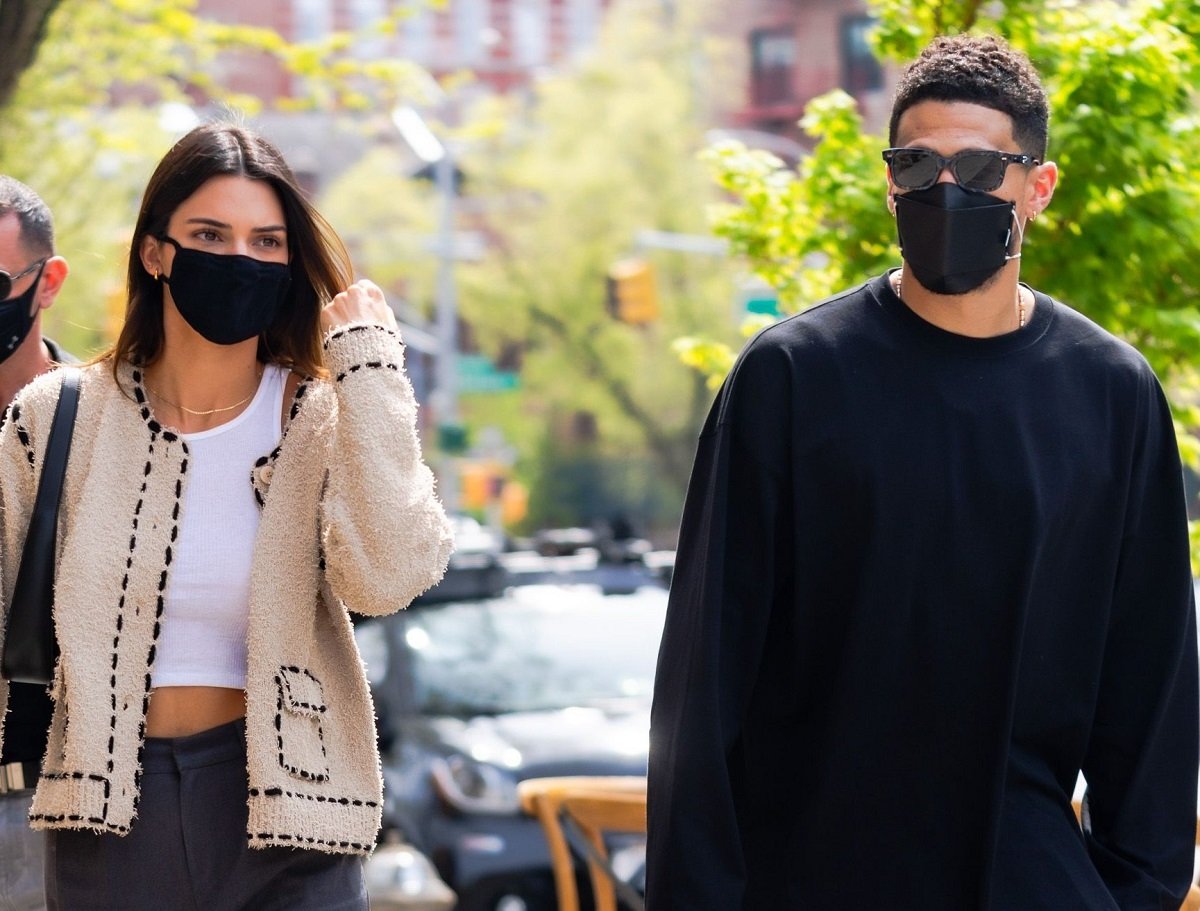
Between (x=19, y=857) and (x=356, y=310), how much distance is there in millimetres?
1233

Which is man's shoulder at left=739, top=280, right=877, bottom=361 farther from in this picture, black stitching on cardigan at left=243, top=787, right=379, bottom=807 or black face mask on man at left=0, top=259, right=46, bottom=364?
black face mask on man at left=0, top=259, right=46, bottom=364

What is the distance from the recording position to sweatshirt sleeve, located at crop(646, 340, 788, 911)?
2.77 metres

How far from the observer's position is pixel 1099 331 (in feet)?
9.82

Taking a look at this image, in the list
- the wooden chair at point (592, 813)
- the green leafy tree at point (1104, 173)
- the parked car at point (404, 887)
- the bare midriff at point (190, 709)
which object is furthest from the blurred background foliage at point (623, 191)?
the parked car at point (404, 887)

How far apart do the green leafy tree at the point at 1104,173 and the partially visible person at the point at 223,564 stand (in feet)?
8.05

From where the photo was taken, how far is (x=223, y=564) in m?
3.16

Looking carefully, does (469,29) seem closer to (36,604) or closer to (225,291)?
(225,291)

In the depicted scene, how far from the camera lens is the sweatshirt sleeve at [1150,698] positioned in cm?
Answer: 294

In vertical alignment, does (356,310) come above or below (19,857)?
above

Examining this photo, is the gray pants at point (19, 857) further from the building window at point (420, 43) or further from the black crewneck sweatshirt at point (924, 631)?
the building window at point (420, 43)

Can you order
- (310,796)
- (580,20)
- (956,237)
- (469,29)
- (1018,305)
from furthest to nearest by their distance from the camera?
(580,20) → (469,29) → (310,796) → (1018,305) → (956,237)

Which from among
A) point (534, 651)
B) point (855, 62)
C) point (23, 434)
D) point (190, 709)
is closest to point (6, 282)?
point (23, 434)

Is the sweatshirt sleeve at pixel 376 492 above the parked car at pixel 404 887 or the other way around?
above

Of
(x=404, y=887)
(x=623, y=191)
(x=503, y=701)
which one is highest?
(x=404, y=887)
